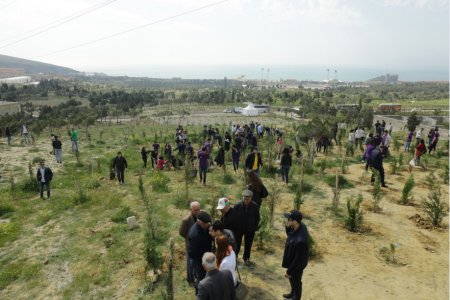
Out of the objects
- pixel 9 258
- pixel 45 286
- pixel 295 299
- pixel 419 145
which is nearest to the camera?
pixel 295 299

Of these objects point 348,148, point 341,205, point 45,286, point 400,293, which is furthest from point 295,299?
point 348,148

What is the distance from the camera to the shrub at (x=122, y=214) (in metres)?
9.91

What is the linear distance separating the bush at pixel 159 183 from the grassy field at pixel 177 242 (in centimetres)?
4

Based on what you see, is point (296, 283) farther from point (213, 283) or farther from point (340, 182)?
point (340, 182)

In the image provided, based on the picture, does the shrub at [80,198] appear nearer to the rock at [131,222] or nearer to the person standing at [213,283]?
the rock at [131,222]

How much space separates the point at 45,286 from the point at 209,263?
4790 mm

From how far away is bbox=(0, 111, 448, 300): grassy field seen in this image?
21.7 feet

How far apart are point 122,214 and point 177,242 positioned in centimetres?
250

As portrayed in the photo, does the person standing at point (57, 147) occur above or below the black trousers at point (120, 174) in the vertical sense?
above

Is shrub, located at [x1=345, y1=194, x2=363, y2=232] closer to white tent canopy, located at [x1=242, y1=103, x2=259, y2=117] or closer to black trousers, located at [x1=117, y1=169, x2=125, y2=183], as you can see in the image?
black trousers, located at [x1=117, y1=169, x2=125, y2=183]

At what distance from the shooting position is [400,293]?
628 centimetres

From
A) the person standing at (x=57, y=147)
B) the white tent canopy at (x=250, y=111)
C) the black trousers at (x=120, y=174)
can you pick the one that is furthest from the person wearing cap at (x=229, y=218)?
the white tent canopy at (x=250, y=111)

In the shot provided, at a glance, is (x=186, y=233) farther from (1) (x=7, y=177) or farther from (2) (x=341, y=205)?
(1) (x=7, y=177)

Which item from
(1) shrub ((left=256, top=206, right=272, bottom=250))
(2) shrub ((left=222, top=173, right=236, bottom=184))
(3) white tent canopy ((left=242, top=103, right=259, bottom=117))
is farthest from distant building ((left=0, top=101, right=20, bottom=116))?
(1) shrub ((left=256, top=206, right=272, bottom=250))
